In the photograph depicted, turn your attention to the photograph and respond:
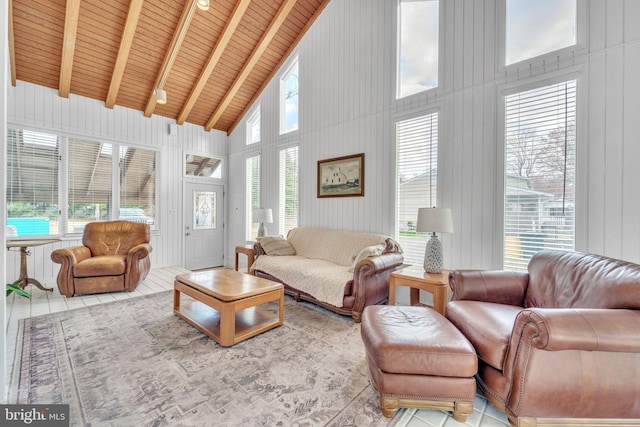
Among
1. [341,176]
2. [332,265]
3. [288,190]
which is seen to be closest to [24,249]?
[288,190]

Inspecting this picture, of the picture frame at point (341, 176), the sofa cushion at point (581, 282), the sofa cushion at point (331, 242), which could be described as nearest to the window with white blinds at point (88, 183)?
the sofa cushion at point (331, 242)

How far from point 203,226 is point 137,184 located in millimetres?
1517

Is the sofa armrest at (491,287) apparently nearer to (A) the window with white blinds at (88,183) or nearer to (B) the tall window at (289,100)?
(B) the tall window at (289,100)

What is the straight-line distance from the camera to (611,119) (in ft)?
7.64

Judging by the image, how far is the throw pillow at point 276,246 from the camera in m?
4.38

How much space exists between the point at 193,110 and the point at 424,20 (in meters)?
4.44

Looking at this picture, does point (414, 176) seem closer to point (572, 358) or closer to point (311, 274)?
point (311, 274)

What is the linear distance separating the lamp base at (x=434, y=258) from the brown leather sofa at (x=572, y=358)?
1051mm

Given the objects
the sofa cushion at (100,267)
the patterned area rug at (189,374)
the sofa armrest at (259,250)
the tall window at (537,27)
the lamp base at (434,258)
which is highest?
the tall window at (537,27)

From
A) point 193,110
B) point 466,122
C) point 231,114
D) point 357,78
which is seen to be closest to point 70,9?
point 193,110

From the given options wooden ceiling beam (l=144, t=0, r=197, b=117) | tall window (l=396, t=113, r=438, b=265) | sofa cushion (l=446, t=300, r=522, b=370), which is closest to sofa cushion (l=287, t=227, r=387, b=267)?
tall window (l=396, t=113, r=438, b=265)

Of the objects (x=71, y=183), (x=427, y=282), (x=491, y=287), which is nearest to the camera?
(x=491, y=287)

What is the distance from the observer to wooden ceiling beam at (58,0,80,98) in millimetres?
3312

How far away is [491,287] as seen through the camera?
2256 mm
